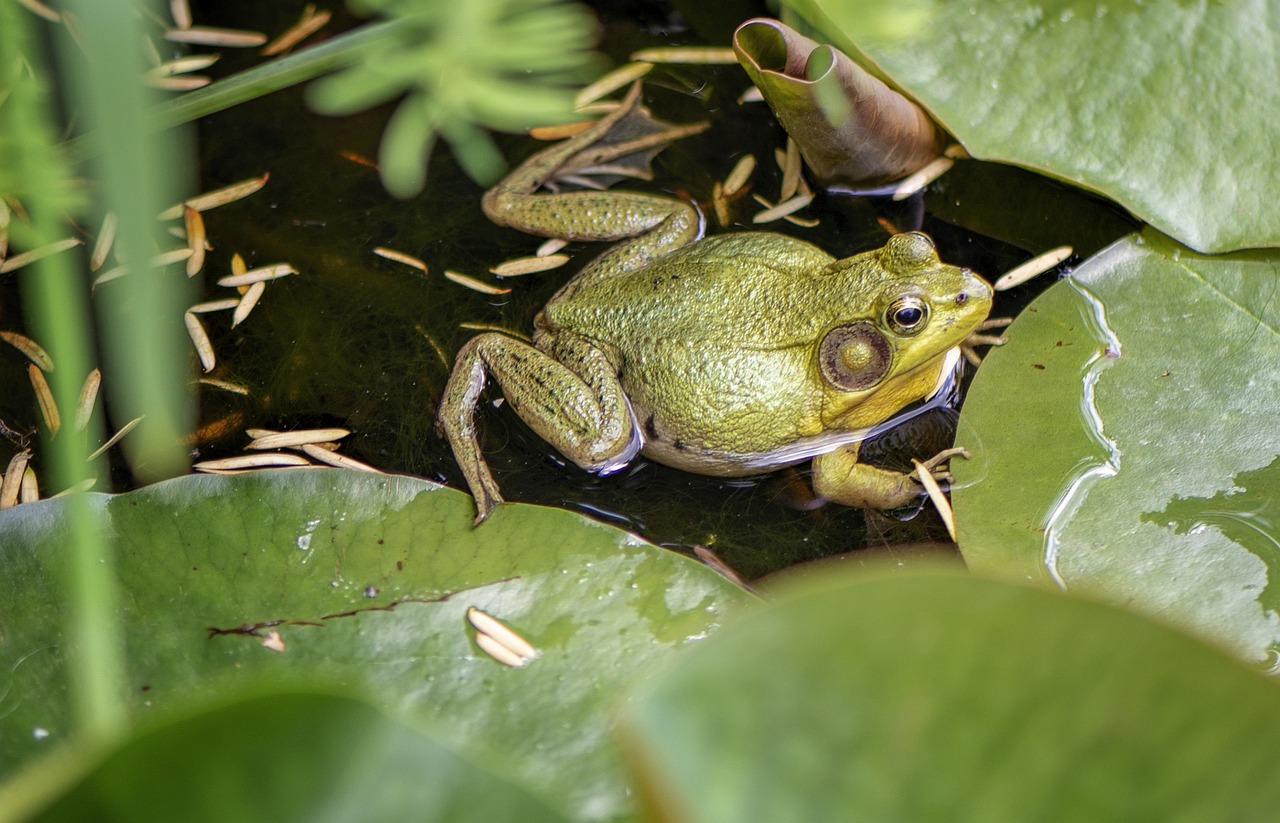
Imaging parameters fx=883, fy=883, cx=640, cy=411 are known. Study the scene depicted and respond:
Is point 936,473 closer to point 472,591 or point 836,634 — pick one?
point 472,591

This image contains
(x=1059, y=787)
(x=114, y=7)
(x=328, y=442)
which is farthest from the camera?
(x=328, y=442)

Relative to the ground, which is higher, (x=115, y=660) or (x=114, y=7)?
(x=114, y=7)

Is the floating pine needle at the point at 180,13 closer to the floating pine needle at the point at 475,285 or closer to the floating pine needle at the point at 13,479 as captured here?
the floating pine needle at the point at 475,285

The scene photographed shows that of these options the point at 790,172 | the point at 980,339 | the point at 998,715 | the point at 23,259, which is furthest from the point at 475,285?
the point at 998,715

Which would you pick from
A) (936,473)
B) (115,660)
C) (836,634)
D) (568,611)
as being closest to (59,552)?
(115,660)

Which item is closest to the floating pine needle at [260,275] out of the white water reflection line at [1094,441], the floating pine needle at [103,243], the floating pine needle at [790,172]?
the floating pine needle at [103,243]

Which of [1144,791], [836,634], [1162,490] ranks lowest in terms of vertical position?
[1162,490]

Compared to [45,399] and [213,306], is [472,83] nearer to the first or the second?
[213,306]

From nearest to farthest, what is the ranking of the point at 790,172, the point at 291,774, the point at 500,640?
the point at 291,774
the point at 500,640
the point at 790,172
